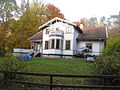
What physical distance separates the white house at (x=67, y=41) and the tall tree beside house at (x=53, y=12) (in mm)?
13123

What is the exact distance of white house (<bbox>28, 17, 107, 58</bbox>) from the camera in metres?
25.4

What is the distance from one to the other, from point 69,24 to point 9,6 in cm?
1530

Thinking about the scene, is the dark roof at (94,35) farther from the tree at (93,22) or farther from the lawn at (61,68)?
the tree at (93,22)

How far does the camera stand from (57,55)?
25.4m

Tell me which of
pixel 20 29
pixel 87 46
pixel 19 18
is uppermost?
pixel 19 18

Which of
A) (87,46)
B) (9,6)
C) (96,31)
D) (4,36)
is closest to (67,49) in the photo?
(87,46)

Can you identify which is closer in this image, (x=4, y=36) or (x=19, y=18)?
(x=4, y=36)

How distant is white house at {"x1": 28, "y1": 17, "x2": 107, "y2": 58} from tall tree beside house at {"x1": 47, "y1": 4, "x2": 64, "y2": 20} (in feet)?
43.1

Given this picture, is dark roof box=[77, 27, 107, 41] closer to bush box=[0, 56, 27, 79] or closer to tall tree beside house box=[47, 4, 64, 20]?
tall tree beside house box=[47, 4, 64, 20]

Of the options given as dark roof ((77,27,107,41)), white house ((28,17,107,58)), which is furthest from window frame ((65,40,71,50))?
dark roof ((77,27,107,41))

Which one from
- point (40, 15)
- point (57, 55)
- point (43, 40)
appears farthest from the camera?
point (40, 15)

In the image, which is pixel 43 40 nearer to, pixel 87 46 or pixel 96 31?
pixel 87 46

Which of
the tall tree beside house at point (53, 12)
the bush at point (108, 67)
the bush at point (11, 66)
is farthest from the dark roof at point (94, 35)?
the bush at point (11, 66)

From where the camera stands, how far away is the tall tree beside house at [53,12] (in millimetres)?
40125
